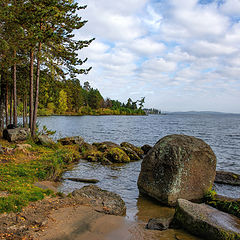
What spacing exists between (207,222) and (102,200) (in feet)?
12.3

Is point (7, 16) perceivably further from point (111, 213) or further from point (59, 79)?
point (111, 213)

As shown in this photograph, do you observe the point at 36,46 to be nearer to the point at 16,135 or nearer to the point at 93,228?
the point at 16,135

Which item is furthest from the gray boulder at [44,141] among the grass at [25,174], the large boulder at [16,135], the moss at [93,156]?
the moss at [93,156]

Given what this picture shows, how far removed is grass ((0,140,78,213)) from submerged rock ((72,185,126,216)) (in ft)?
4.43

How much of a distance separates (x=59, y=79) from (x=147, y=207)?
47.9 ft

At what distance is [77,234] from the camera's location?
5707 mm

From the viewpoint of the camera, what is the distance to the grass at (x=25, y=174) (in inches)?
273

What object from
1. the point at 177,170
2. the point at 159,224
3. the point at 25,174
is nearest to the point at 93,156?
the point at 25,174

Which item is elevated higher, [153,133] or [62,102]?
[62,102]

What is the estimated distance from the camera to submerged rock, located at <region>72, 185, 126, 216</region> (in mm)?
7508

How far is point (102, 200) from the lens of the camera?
8.13 meters

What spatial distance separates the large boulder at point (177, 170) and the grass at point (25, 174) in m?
4.24

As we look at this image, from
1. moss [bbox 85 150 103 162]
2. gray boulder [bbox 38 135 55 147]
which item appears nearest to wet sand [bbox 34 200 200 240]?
moss [bbox 85 150 103 162]

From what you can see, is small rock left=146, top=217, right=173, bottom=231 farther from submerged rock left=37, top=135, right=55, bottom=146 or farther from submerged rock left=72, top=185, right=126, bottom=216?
submerged rock left=37, top=135, right=55, bottom=146
